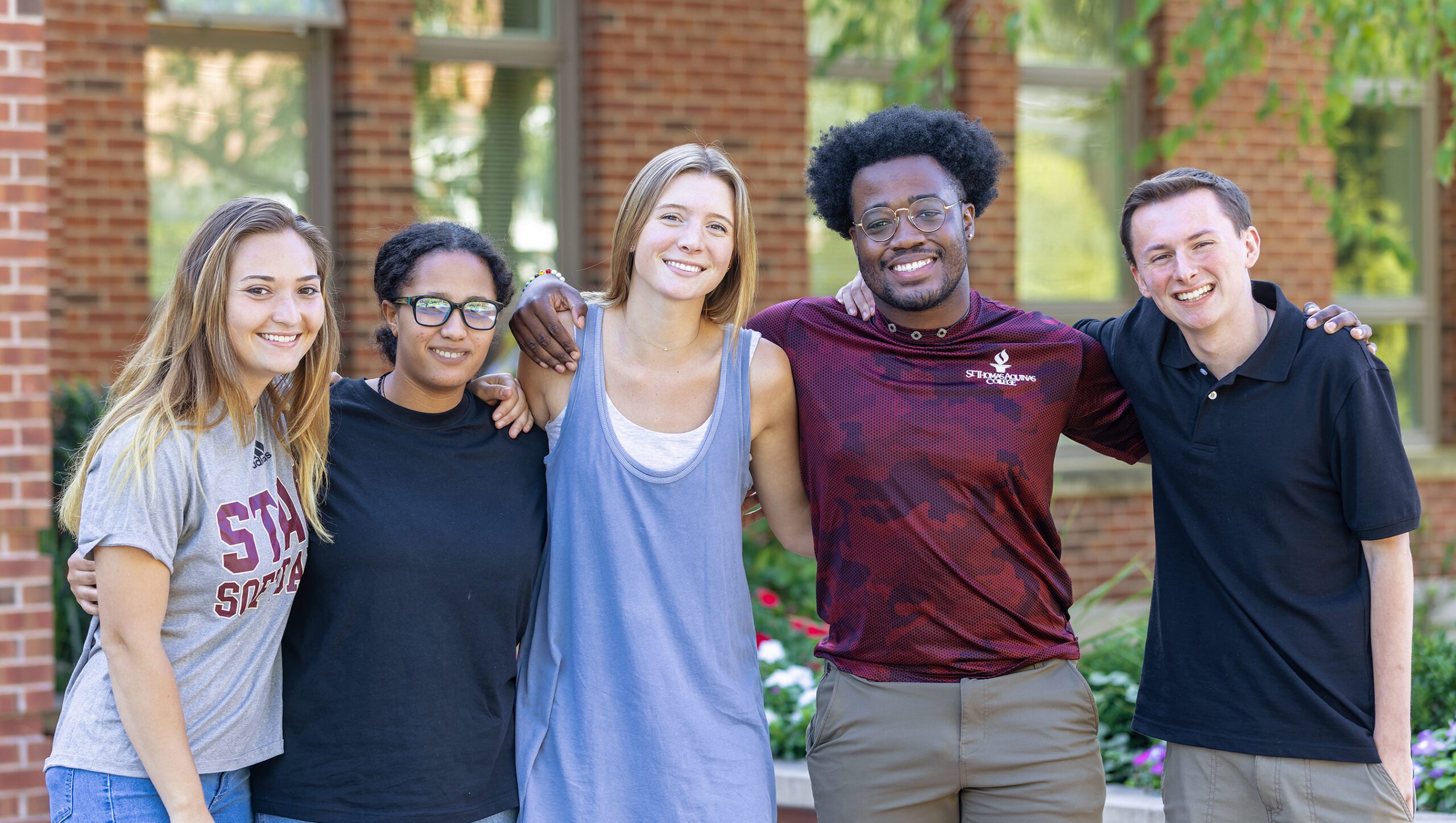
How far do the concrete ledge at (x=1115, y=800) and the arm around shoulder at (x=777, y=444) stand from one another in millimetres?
787

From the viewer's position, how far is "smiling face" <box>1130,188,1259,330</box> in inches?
121

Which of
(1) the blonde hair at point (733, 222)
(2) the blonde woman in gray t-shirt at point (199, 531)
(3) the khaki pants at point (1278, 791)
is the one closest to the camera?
(2) the blonde woman in gray t-shirt at point (199, 531)

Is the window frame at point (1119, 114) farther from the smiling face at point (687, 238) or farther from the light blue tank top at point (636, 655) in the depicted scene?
the light blue tank top at point (636, 655)

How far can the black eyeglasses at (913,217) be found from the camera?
3.29m

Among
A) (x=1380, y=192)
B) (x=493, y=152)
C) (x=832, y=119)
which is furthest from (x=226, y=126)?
(x=1380, y=192)

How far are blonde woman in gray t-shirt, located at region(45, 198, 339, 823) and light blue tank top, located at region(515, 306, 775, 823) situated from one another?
0.55 meters

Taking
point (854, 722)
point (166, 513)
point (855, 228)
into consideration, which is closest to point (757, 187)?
point (855, 228)

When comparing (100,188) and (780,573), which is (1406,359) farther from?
(100,188)

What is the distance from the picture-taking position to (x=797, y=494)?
341cm

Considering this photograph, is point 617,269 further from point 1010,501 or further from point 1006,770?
point 1006,770

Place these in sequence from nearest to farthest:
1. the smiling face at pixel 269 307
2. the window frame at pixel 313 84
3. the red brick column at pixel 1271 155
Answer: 1. the smiling face at pixel 269 307
2. the window frame at pixel 313 84
3. the red brick column at pixel 1271 155

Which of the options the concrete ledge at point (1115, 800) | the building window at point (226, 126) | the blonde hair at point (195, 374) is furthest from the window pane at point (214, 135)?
the blonde hair at point (195, 374)

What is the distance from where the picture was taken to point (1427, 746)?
435 cm

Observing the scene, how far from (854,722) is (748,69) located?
5311 millimetres
